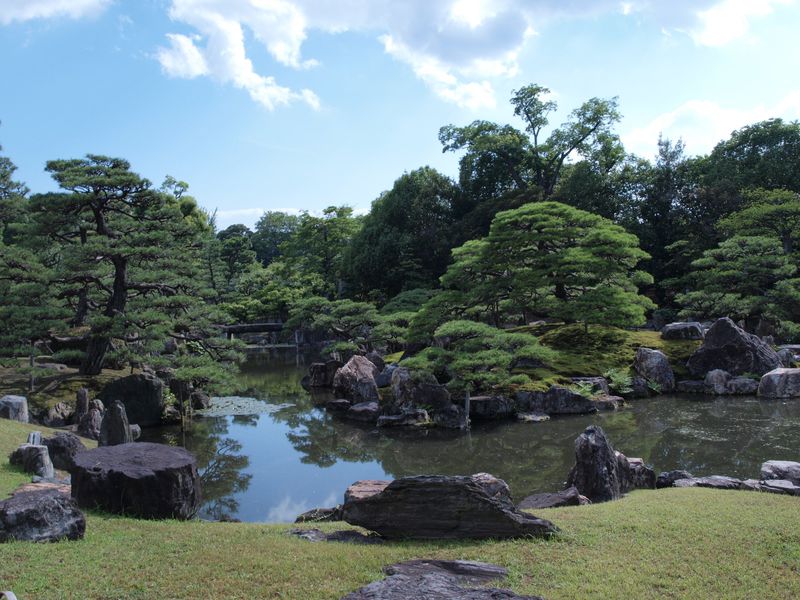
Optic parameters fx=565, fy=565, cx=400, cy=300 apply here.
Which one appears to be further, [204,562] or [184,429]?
[184,429]

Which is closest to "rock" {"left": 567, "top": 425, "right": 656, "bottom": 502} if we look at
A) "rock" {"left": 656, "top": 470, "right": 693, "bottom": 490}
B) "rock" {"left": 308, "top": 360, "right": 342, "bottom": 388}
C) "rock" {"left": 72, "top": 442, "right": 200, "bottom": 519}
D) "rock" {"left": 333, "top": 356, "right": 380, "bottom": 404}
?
"rock" {"left": 656, "top": 470, "right": 693, "bottom": 490}

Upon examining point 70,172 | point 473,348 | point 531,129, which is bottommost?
point 473,348

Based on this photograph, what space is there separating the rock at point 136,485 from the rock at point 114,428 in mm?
3891

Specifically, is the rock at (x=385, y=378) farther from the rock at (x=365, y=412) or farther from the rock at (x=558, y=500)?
the rock at (x=558, y=500)

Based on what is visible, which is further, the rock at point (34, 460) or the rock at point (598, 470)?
the rock at point (34, 460)

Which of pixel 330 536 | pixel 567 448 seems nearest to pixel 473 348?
pixel 567 448

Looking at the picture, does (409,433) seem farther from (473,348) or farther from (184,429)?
(184,429)

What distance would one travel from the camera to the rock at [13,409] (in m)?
12.2

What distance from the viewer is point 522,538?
5.40 m

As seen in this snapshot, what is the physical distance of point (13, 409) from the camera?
40.5ft

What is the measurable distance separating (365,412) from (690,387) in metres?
10.4

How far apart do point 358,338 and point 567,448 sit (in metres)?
14.2

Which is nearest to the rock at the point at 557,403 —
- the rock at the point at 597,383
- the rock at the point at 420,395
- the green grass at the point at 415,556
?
the rock at the point at 597,383

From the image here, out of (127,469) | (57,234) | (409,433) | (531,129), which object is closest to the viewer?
(127,469)
